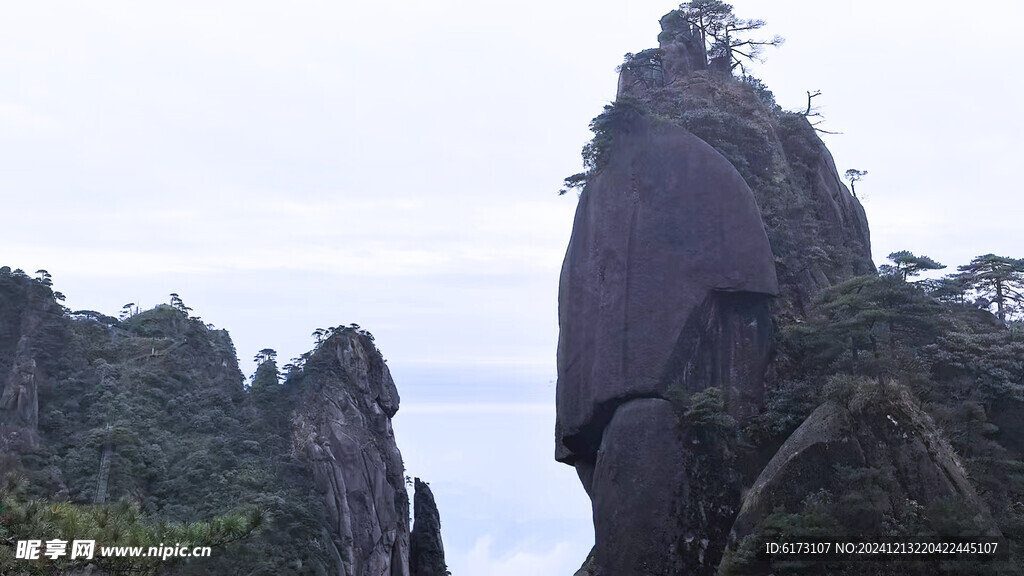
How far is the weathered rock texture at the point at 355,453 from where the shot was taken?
162 feet

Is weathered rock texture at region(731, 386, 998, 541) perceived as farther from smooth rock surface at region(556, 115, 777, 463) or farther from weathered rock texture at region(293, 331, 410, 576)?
weathered rock texture at region(293, 331, 410, 576)

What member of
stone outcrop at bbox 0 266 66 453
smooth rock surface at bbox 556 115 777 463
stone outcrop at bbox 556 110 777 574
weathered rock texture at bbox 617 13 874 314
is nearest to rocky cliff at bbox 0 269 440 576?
stone outcrop at bbox 0 266 66 453

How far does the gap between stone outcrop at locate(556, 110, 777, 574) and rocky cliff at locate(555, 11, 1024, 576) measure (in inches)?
2.6

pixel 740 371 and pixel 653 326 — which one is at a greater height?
pixel 653 326

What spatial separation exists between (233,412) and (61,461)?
39.9 feet

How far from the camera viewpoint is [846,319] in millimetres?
28203

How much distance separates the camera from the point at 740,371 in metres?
29.7

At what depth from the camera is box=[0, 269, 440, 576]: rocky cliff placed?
3912 cm

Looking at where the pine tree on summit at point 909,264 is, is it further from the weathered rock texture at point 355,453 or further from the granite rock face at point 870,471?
the weathered rock texture at point 355,453

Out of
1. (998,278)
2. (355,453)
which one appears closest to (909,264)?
(998,278)

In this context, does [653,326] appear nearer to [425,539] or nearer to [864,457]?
[864,457]

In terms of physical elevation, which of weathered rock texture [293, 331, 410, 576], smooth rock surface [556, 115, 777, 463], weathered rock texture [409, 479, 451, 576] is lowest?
weathered rock texture [409, 479, 451, 576]

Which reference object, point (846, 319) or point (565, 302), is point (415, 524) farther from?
point (846, 319)

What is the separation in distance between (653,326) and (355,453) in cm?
2706
